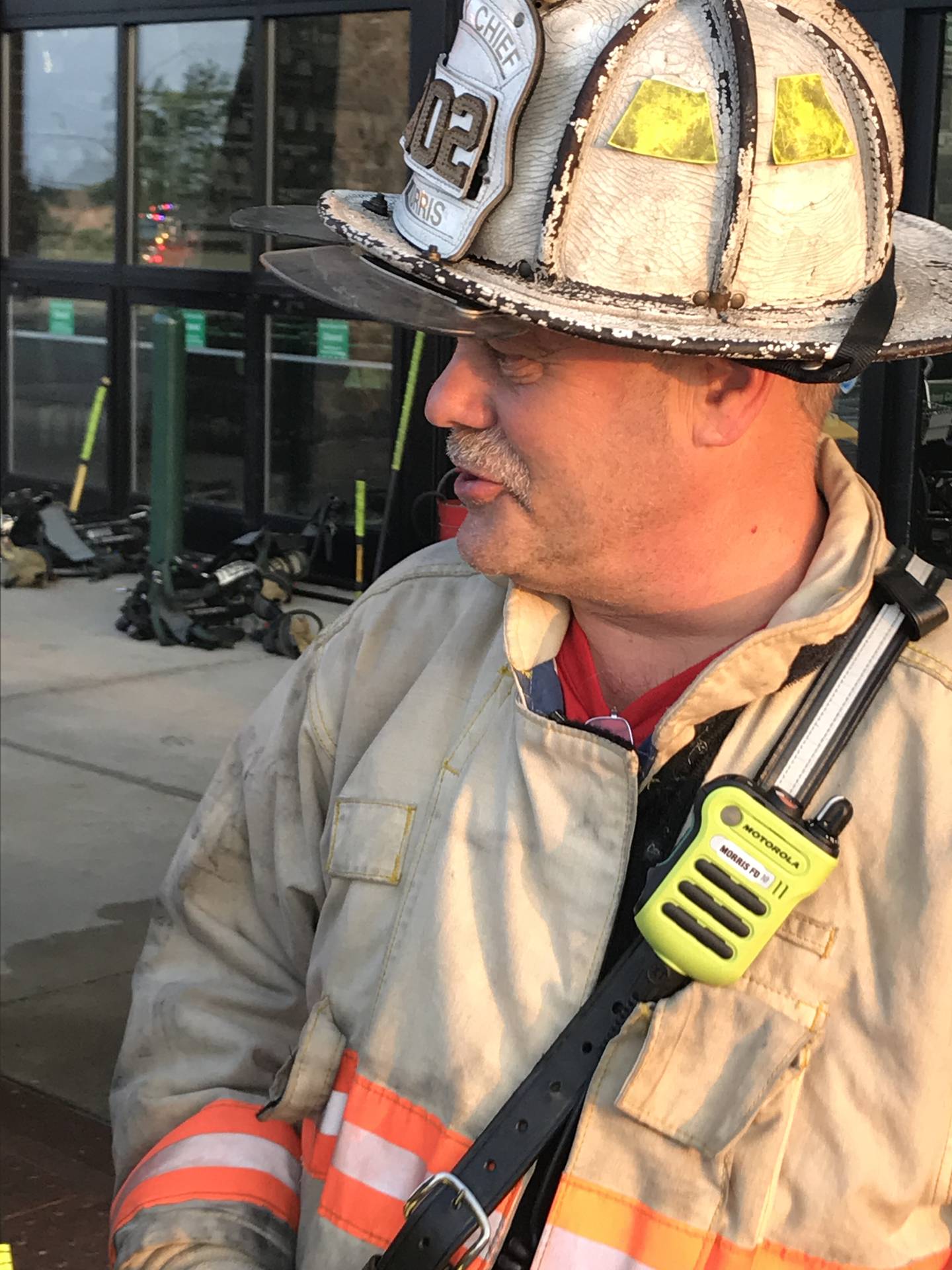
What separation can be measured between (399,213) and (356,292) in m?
0.13

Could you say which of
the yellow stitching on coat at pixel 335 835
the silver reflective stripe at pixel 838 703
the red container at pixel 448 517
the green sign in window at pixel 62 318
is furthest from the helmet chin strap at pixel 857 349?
the green sign in window at pixel 62 318

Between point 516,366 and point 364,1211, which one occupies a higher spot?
point 516,366

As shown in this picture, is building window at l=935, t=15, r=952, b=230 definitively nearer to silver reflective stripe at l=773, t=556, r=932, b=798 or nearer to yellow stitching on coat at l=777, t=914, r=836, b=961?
silver reflective stripe at l=773, t=556, r=932, b=798

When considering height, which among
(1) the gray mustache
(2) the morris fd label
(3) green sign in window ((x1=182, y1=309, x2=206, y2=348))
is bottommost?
(3) green sign in window ((x1=182, y1=309, x2=206, y2=348))

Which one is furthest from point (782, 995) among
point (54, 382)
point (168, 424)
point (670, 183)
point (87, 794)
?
point (54, 382)

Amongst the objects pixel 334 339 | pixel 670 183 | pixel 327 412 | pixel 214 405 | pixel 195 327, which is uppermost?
pixel 670 183

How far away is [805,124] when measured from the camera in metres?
1.73

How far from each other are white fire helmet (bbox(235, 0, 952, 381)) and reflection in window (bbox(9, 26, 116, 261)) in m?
8.52

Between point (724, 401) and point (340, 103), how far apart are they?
7.20 m

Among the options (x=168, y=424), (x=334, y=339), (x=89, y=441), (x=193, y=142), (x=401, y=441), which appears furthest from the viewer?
(x=89, y=441)

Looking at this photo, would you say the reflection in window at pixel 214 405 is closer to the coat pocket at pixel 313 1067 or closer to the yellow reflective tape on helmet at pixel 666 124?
the coat pocket at pixel 313 1067

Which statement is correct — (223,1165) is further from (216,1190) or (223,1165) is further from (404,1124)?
(404,1124)

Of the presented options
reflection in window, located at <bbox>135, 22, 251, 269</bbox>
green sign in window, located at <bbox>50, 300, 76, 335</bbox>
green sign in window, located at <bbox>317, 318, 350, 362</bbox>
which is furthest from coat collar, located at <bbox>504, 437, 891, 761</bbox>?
green sign in window, located at <bbox>50, 300, 76, 335</bbox>

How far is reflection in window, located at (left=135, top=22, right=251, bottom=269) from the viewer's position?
29.8 ft
